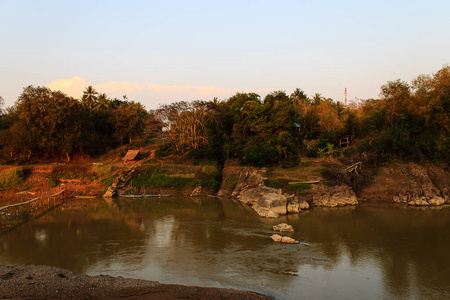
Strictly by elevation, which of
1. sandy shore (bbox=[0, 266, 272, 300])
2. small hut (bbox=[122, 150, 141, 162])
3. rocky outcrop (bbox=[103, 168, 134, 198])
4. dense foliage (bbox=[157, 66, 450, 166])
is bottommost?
sandy shore (bbox=[0, 266, 272, 300])

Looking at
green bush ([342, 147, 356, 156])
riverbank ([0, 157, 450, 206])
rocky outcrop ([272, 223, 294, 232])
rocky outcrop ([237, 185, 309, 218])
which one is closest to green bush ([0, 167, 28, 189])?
riverbank ([0, 157, 450, 206])

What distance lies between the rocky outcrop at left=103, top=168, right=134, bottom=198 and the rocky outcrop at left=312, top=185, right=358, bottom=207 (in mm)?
16340

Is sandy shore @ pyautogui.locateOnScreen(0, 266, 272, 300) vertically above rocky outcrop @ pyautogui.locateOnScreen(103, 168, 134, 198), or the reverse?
rocky outcrop @ pyautogui.locateOnScreen(103, 168, 134, 198)

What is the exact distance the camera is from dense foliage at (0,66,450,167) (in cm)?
2831

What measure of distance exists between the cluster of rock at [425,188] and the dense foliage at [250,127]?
5.01ft

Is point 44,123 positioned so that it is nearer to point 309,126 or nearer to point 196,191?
point 196,191

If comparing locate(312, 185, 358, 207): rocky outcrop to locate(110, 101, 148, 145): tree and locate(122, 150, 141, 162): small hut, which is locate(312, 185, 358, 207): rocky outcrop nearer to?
locate(122, 150, 141, 162): small hut

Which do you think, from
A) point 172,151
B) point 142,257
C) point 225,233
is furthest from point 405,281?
point 172,151

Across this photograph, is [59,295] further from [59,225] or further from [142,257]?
[59,225]

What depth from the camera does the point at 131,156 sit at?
33750 millimetres

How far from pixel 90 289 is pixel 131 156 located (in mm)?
24195

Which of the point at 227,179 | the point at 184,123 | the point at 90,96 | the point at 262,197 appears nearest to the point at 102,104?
the point at 90,96

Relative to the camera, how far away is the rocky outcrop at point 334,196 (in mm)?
25031

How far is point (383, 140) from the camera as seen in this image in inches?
1121
